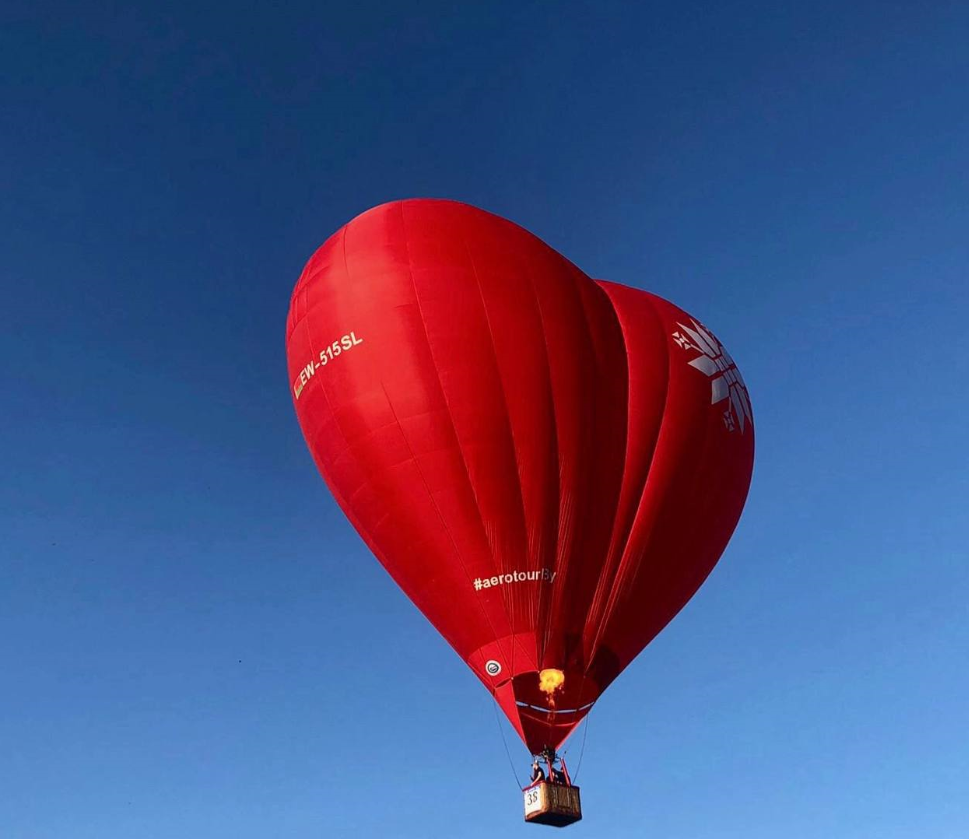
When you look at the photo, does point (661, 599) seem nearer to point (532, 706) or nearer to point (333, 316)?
point (532, 706)

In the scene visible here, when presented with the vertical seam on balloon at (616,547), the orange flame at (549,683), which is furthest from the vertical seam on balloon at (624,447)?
the orange flame at (549,683)

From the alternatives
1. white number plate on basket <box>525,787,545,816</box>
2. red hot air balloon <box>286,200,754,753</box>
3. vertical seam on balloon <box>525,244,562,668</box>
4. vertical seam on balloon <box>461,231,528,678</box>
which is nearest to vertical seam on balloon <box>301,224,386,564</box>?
red hot air balloon <box>286,200,754,753</box>

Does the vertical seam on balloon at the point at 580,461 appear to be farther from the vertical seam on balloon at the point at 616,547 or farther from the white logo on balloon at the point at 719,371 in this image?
the white logo on balloon at the point at 719,371

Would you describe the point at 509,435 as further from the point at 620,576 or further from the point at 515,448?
the point at 620,576

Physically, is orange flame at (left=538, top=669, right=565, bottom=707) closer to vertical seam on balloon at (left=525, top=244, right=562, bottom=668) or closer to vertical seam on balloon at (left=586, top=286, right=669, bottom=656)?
vertical seam on balloon at (left=525, top=244, right=562, bottom=668)

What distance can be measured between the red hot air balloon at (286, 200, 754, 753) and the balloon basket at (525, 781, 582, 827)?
0.98 m

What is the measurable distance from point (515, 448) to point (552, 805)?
709 cm

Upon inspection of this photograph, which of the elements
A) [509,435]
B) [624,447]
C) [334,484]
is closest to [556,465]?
[509,435]

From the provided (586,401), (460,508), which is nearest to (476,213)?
(586,401)

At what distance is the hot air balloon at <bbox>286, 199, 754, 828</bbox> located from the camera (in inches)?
962

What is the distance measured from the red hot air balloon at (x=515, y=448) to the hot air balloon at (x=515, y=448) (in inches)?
1.6

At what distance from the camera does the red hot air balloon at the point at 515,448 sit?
24438mm

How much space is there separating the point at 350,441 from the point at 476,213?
621 centimetres

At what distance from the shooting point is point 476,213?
2780 centimetres
